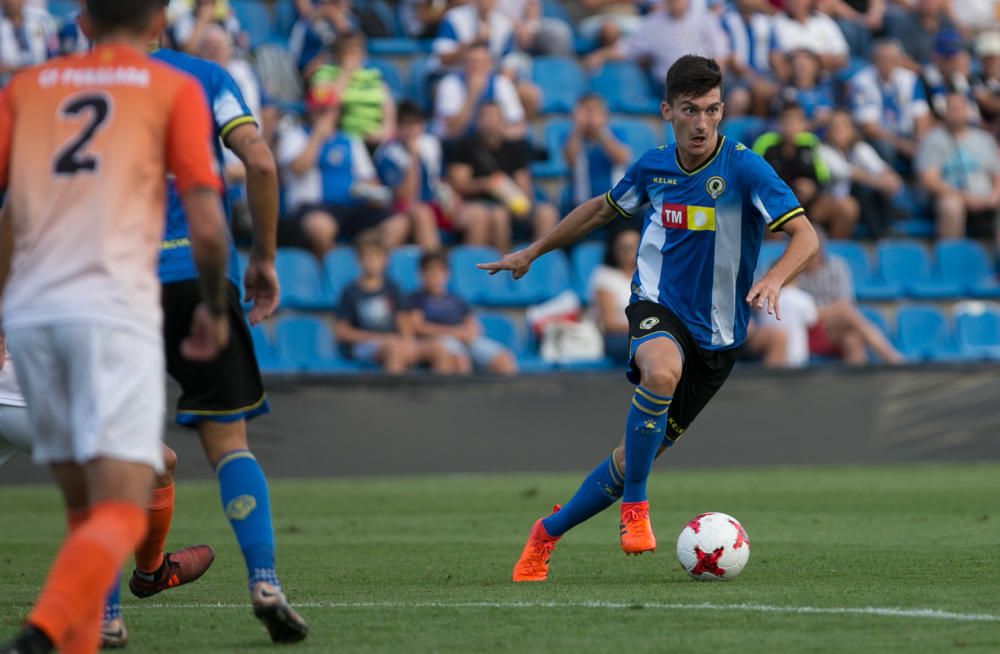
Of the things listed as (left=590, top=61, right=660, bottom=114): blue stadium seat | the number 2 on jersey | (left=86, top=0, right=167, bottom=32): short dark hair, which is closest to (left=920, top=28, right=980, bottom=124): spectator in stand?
(left=590, top=61, right=660, bottom=114): blue stadium seat

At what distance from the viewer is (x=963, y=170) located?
1820cm

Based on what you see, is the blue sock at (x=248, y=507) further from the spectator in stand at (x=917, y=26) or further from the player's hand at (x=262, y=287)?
the spectator in stand at (x=917, y=26)

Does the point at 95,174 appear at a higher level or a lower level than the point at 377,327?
higher

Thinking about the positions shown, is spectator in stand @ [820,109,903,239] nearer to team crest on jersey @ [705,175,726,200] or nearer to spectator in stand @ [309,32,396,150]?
spectator in stand @ [309,32,396,150]

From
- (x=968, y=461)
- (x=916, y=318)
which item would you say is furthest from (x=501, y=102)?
(x=968, y=461)

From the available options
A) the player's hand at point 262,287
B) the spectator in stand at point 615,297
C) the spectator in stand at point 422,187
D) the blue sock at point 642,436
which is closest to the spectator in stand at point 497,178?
the spectator in stand at point 422,187

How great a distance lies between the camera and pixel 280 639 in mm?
5125

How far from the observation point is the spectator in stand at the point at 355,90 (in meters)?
16.1

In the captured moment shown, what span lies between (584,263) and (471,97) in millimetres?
2205

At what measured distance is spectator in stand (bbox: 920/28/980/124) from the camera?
19.2m

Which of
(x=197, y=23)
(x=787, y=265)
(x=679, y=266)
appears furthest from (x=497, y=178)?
(x=787, y=265)

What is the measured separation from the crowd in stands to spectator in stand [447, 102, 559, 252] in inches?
1.0

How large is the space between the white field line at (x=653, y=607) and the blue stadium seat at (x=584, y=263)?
10361 mm

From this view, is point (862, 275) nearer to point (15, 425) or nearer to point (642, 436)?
point (642, 436)
